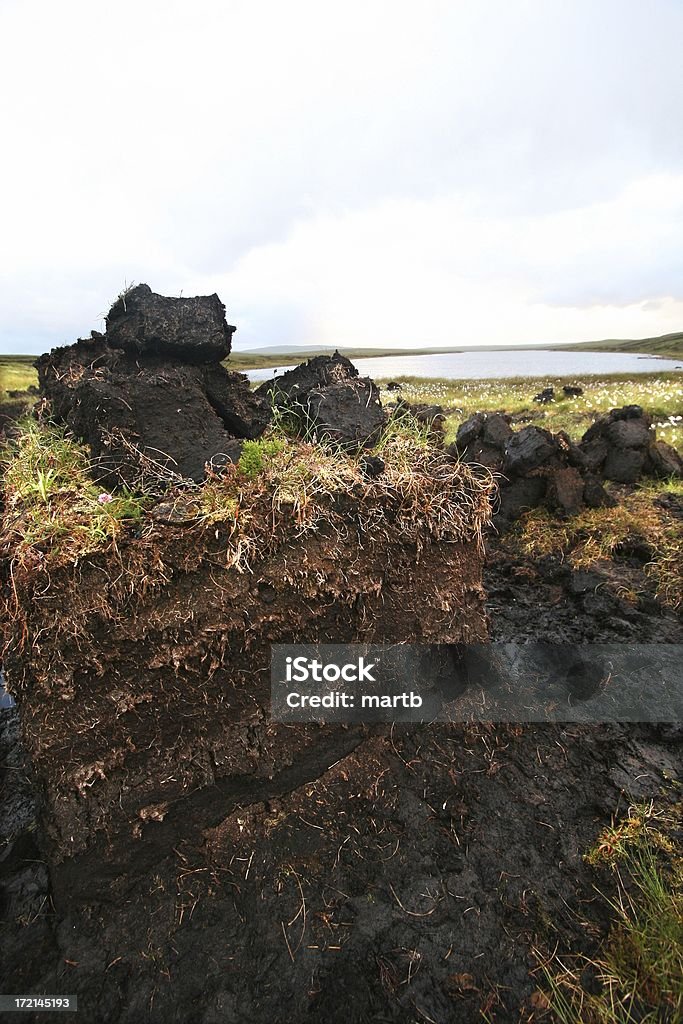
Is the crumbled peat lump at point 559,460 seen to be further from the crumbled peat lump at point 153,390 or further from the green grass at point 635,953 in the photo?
the green grass at point 635,953

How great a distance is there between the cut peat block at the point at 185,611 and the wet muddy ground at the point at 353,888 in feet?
0.89

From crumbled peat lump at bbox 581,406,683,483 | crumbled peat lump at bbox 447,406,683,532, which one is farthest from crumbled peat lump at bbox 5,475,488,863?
crumbled peat lump at bbox 581,406,683,483

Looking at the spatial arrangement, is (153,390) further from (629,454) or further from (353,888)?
(629,454)

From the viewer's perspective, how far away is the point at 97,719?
313cm

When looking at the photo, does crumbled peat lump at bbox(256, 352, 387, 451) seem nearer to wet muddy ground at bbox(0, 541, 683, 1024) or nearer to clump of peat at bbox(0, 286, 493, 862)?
clump of peat at bbox(0, 286, 493, 862)

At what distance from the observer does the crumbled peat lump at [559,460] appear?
7922 millimetres

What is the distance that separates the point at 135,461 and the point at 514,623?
437cm

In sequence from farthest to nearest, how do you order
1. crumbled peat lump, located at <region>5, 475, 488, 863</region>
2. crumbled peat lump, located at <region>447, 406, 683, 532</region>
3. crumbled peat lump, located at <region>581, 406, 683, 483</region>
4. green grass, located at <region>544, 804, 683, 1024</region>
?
crumbled peat lump, located at <region>581, 406, 683, 483</region>, crumbled peat lump, located at <region>447, 406, 683, 532</region>, crumbled peat lump, located at <region>5, 475, 488, 863</region>, green grass, located at <region>544, 804, 683, 1024</region>

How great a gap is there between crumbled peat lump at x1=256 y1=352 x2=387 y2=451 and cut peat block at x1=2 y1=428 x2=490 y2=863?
1.42 ft

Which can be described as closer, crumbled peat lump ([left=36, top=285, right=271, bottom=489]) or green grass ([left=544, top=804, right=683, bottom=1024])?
green grass ([left=544, top=804, right=683, bottom=1024])

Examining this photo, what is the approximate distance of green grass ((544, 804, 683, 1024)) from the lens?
8.62 ft

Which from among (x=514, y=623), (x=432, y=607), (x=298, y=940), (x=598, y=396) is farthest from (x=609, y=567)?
(x=598, y=396)

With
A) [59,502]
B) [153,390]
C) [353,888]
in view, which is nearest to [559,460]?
[153,390]

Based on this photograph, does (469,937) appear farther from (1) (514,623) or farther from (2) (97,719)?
(1) (514,623)
